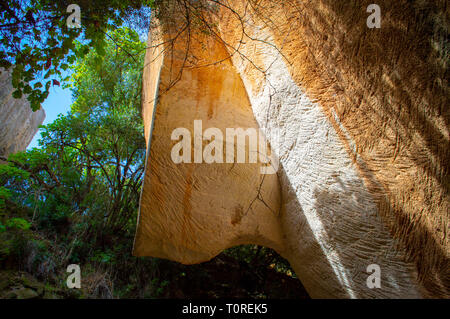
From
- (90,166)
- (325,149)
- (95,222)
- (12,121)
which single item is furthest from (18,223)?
(12,121)

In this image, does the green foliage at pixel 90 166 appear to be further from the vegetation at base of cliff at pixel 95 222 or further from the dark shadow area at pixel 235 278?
the dark shadow area at pixel 235 278

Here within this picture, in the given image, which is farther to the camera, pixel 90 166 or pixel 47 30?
pixel 90 166

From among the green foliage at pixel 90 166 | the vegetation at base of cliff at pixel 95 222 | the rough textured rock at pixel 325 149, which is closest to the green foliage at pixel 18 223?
the vegetation at base of cliff at pixel 95 222

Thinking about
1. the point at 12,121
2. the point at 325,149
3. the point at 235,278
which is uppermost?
the point at 12,121

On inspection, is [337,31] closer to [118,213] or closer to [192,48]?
[192,48]

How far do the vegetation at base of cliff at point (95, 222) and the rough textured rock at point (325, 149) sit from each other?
7.83 ft

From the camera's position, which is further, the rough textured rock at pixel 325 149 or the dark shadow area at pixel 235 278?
the dark shadow area at pixel 235 278

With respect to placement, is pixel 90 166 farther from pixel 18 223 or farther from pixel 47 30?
pixel 47 30

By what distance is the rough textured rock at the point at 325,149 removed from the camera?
5.02ft

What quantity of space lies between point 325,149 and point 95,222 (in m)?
5.78

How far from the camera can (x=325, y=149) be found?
7.72ft

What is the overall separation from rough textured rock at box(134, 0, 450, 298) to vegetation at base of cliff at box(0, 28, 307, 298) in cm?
239

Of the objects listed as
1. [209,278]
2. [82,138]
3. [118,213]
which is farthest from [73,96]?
[209,278]

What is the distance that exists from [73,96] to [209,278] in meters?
7.33
